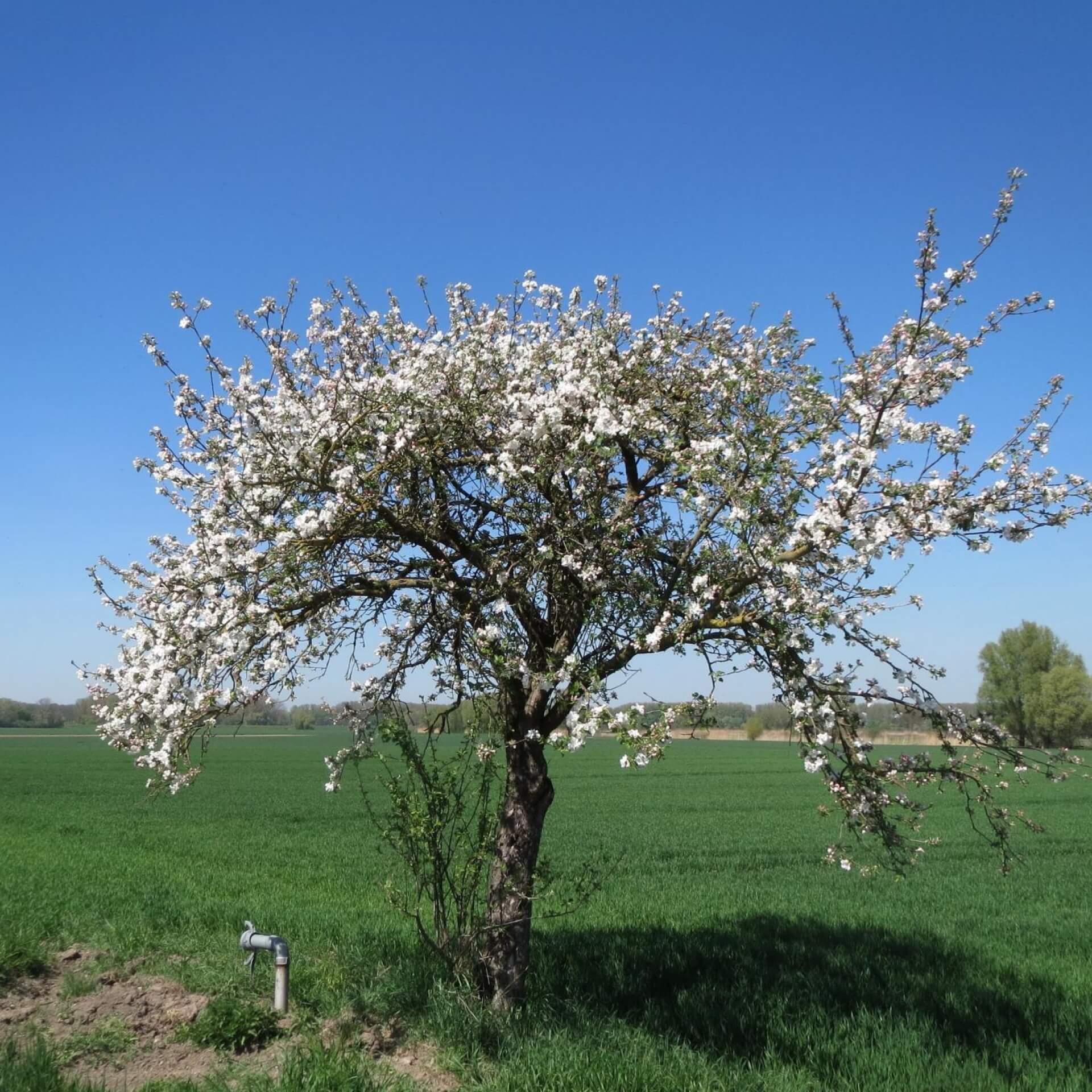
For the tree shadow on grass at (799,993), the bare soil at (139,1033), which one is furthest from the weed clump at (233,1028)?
the tree shadow on grass at (799,993)

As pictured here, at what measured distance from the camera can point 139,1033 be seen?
27.1ft

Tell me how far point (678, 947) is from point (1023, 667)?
115 metres

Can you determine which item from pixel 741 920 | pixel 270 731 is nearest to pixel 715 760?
pixel 741 920

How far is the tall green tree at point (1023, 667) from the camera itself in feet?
350

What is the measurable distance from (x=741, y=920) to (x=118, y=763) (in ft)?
230

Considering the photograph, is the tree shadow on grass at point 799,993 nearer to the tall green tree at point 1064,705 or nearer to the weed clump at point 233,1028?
the weed clump at point 233,1028

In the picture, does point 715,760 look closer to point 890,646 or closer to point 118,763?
point 118,763

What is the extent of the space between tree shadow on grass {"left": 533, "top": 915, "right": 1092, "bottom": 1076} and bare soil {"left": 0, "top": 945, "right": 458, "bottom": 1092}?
5.36 ft

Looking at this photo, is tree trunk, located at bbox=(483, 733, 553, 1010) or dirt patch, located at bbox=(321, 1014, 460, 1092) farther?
tree trunk, located at bbox=(483, 733, 553, 1010)

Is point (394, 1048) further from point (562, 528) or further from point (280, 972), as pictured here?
point (562, 528)

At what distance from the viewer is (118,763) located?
7269 centimetres

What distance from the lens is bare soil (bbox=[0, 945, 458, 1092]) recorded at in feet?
24.3

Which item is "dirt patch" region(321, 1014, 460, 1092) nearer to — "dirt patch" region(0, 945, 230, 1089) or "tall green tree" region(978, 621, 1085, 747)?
"dirt patch" region(0, 945, 230, 1089)

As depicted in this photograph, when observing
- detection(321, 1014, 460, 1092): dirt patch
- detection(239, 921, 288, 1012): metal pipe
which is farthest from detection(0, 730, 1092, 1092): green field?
detection(239, 921, 288, 1012): metal pipe
